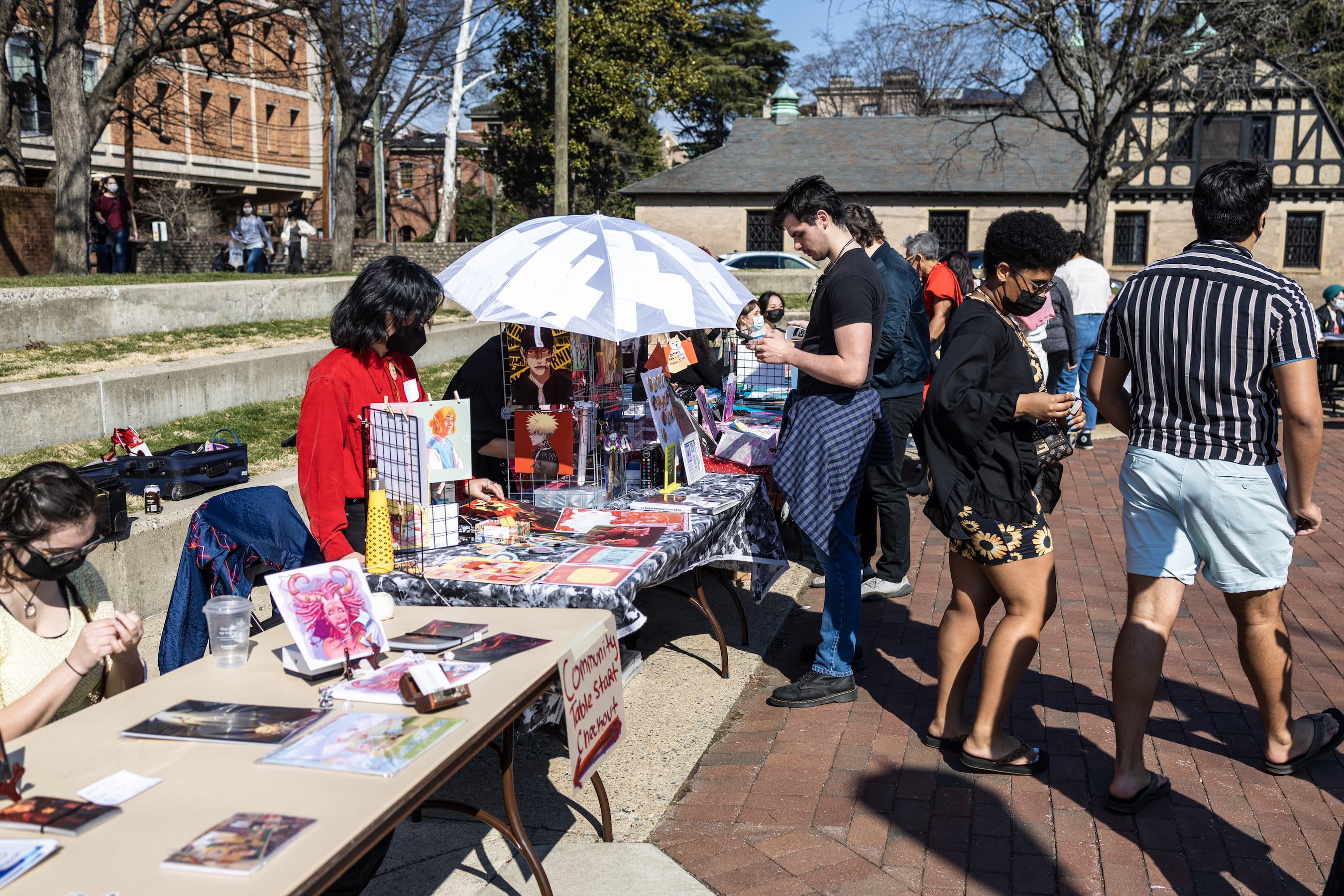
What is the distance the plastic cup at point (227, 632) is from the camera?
8.92ft

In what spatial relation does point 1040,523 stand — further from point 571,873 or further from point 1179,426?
point 571,873

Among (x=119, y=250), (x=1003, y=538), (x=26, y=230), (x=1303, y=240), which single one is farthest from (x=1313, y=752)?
(x=1303, y=240)

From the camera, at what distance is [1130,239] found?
3231cm

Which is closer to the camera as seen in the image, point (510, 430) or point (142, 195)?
point (510, 430)

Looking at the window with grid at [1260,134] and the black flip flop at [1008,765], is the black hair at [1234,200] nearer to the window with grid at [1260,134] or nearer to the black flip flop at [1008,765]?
the black flip flop at [1008,765]

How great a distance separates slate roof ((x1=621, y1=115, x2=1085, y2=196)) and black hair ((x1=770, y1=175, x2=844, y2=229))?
27.6 metres

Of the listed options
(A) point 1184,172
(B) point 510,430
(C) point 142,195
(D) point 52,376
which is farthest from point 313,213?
(B) point 510,430

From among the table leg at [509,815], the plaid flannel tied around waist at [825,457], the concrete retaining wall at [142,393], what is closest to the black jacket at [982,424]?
the plaid flannel tied around waist at [825,457]

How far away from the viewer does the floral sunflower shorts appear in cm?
343

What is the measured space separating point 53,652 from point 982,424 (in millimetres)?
2675

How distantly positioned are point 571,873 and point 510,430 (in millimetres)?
1890

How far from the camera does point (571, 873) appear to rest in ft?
10.4

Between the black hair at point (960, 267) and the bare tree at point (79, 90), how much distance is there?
10.8 metres

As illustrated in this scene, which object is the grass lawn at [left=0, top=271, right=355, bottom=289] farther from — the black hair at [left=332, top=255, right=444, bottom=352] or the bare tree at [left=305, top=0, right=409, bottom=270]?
the black hair at [left=332, top=255, right=444, bottom=352]
